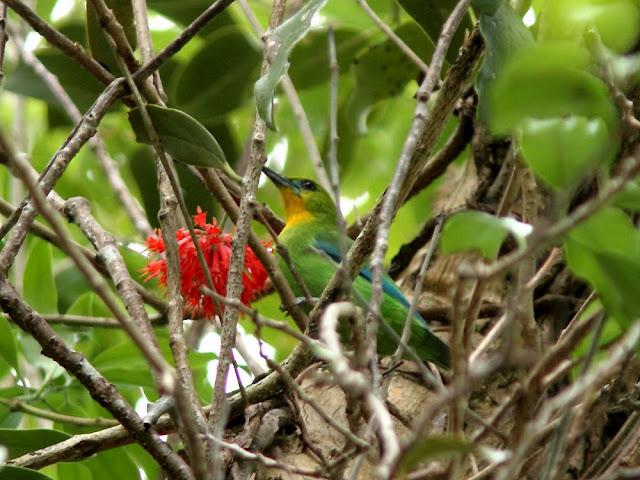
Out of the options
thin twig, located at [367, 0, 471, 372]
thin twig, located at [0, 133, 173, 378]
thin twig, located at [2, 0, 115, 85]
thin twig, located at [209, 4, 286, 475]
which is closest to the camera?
thin twig, located at [0, 133, 173, 378]

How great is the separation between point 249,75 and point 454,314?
2186 millimetres

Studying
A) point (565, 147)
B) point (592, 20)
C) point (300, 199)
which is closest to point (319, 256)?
point (300, 199)

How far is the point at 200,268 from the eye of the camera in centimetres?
290

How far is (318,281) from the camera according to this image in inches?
162

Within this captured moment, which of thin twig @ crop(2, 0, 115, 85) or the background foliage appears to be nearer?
the background foliage

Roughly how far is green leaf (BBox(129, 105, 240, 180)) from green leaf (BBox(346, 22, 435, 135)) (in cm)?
133

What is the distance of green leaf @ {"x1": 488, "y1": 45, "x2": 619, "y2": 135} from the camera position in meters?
1.27

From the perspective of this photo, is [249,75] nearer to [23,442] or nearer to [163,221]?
[163,221]

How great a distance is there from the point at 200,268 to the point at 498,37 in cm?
112

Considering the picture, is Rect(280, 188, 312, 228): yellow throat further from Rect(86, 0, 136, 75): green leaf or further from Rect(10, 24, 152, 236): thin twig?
Rect(86, 0, 136, 75): green leaf

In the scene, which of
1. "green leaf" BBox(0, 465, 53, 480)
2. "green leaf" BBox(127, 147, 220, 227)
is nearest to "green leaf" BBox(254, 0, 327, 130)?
"green leaf" BBox(0, 465, 53, 480)

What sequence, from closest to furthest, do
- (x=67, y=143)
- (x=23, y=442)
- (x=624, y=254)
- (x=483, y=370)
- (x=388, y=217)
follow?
(x=483, y=370)
(x=624, y=254)
(x=388, y=217)
(x=67, y=143)
(x=23, y=442)

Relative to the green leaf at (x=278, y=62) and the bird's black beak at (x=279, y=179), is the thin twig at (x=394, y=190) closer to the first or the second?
the green leaf at (x=278, y=62)

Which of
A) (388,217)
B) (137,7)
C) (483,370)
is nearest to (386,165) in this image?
(137,7)
